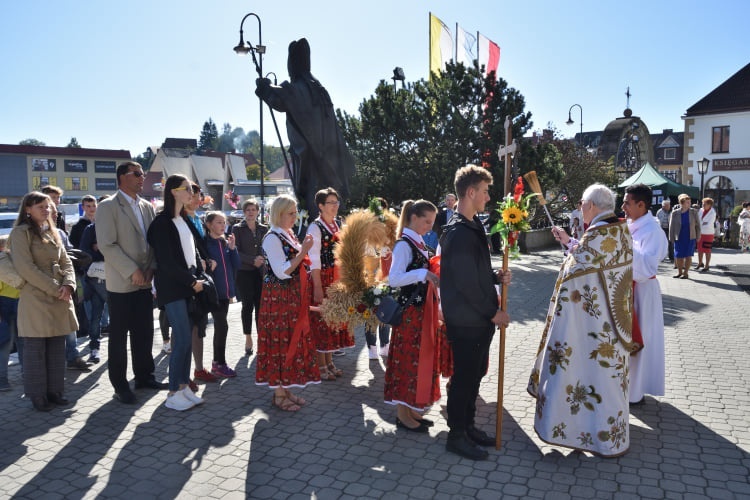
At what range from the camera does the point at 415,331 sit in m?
4.41

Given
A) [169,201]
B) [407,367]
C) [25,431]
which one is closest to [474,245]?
[407,367]

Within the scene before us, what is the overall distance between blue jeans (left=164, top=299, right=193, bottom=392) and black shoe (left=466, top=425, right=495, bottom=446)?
8.61ft

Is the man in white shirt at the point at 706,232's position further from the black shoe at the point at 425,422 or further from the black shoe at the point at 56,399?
the black shoe at the point at 56,399

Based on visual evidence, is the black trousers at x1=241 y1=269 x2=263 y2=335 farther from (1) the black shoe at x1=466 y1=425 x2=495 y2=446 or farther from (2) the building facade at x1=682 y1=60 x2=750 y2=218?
(2) the building facade at x1=682 y1=60 x2=750 y2=218

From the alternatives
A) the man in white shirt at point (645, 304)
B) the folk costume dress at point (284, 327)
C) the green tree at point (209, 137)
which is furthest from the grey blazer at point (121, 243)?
the green tree at point (209, 137)

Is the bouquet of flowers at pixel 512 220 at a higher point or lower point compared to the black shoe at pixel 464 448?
higher

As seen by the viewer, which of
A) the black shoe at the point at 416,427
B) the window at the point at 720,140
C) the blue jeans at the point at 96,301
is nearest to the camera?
the black shoe at the point at 416,427

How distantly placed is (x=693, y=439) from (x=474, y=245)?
2.46 metres

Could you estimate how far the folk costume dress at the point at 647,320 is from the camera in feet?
16.4

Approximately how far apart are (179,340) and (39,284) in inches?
54.7

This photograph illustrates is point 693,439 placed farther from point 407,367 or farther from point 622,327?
point 407,367

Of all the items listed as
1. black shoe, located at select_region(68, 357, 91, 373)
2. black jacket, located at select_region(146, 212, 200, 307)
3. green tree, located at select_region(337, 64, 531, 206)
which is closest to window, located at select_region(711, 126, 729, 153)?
green tree, located at select_region(337, 64, 531, 206)

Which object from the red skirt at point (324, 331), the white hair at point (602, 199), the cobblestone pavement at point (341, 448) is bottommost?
the cobblestone pavement at point (341, 448)

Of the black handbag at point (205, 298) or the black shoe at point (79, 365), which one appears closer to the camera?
the black handbag at point (205, 298)
